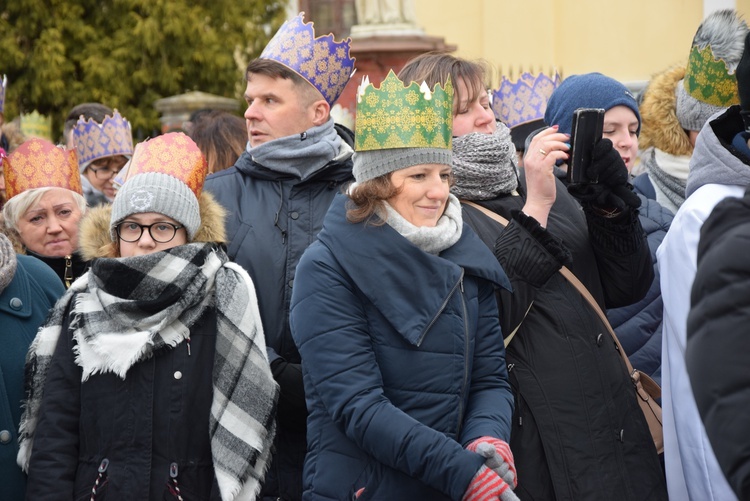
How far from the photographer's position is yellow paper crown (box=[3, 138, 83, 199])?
16.5ft

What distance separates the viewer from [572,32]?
17.0 meters

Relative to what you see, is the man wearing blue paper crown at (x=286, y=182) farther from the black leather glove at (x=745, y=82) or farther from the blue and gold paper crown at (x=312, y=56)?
the black leather glove at (x=745, y=82)

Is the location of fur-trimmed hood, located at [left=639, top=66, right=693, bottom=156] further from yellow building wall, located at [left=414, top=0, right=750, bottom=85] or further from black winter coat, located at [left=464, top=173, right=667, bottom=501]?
yellow building wall, located at [left=414, top=0, right=750, bottom=85]

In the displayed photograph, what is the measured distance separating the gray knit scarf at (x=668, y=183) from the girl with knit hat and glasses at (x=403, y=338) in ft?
7.25

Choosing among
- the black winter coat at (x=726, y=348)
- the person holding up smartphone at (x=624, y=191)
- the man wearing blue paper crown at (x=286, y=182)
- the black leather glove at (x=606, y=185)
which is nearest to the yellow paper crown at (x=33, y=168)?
the man wearing blue paper crown at (x=286, y=182)

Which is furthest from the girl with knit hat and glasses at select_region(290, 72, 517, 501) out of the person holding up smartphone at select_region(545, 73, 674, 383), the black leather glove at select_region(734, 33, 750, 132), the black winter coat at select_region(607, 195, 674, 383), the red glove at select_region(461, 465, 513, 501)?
the black winter coat at select_region(607, 195, 674, 383)

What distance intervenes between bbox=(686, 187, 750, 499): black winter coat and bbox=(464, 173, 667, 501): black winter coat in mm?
1428

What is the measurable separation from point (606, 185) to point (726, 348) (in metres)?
1.84

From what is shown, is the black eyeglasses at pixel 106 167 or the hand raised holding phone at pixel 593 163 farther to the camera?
the black eyeglasses at pixel 106 167

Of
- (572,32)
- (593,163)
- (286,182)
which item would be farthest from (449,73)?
(572,32)

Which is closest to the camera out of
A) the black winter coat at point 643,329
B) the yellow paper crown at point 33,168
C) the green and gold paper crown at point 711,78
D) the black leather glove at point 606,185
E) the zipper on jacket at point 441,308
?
the zipper on jacket at point 441,308

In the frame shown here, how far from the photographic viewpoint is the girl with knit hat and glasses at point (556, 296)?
3.43 m

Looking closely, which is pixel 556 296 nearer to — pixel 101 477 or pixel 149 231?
pixel 149 231

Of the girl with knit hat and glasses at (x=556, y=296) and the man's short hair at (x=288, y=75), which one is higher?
the man's short hair at (x=288, y=75)
